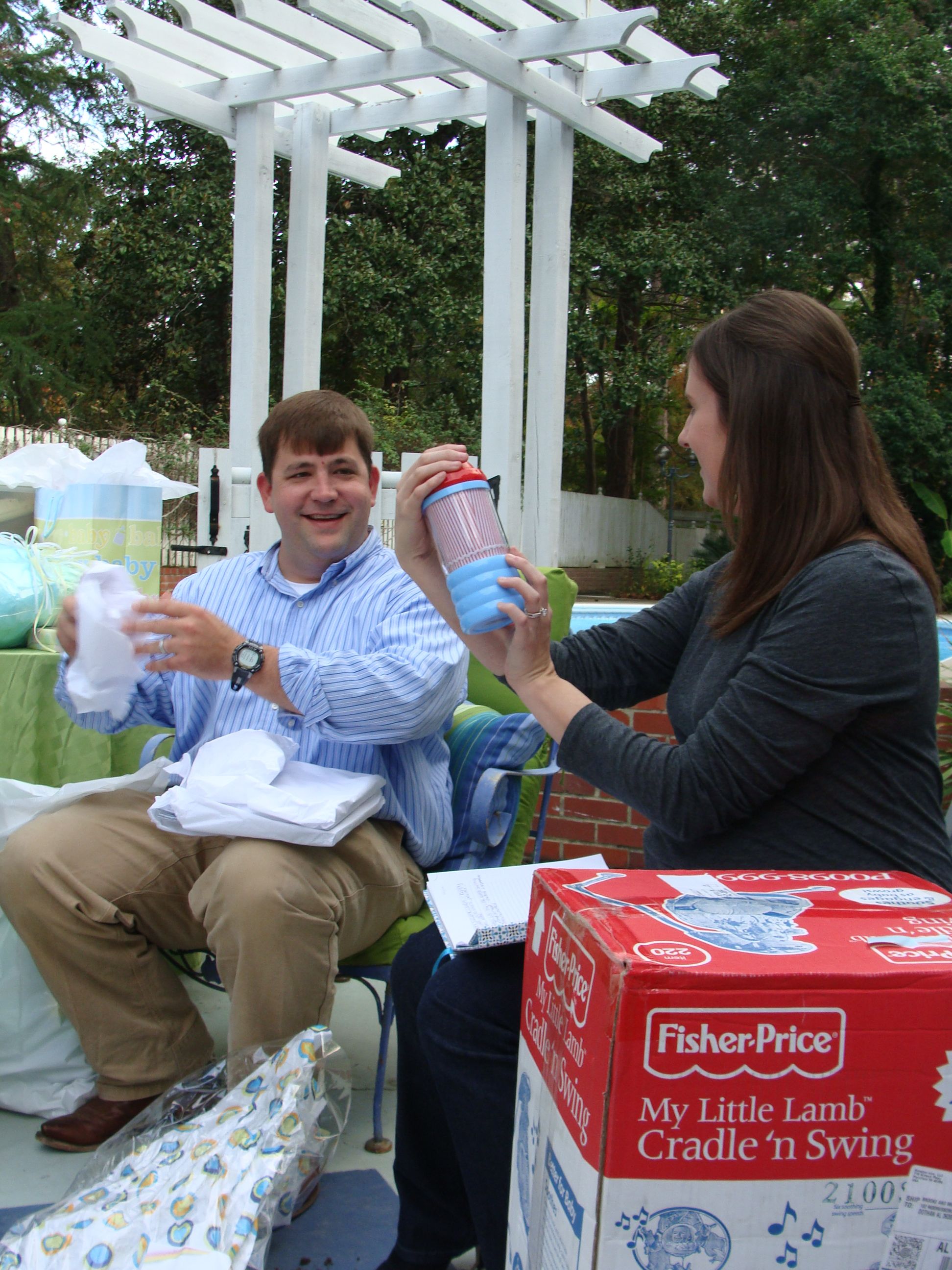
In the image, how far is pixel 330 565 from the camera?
233 centimetres

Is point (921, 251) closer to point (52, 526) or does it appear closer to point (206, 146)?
point (206, 146)

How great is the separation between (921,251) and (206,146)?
9.98 meters

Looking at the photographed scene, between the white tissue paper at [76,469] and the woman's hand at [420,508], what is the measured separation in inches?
Answer: 42.1

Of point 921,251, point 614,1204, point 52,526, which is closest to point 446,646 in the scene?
point 52,526

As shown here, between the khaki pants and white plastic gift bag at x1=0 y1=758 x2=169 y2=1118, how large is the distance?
0.06m

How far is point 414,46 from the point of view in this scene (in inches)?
143

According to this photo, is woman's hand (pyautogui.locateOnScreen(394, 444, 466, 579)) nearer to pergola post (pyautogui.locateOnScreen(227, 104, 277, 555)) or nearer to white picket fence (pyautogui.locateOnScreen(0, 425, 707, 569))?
pergola post (pyautogui.locateOnScreen(227, 104, 277, 555))

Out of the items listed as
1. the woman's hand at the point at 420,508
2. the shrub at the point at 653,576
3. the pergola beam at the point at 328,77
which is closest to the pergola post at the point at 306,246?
the pergola beam at the point at 328,77

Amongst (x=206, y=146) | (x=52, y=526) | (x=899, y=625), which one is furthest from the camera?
(x=206, y=146)

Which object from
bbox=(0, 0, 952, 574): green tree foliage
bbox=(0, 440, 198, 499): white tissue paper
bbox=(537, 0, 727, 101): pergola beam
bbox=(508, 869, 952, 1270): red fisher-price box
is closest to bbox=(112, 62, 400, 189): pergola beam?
bbox=(537, 0, 727, 101): pergola beam

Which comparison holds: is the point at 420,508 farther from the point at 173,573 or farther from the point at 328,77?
the point at 173,573

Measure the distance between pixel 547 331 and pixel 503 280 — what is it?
0.33m

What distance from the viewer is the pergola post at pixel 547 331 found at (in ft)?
12.8

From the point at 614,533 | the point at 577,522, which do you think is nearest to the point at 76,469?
the point at 577,522
